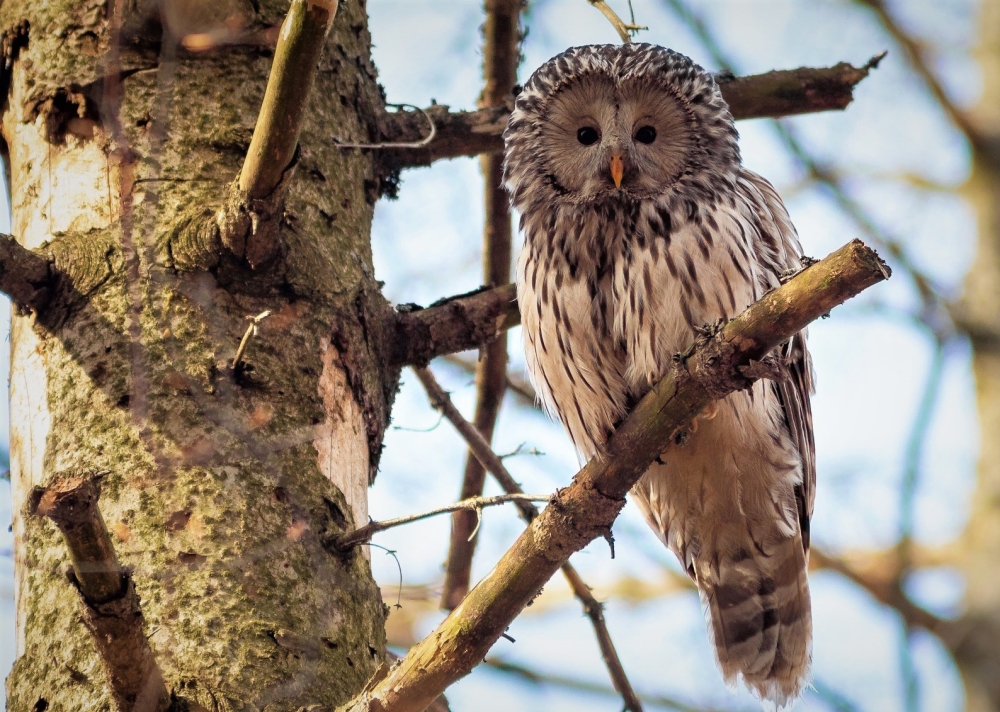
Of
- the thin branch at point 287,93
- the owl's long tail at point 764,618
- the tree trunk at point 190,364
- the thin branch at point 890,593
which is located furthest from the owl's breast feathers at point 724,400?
the thin branch at point 890,593

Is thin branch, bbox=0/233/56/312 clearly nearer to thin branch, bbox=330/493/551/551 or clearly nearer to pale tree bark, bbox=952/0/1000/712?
thin branch, bbox=330/493/551/551

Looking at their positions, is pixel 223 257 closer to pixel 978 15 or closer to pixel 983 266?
pixel 983 266

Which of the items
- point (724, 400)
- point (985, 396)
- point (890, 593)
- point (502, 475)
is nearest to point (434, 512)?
point (502, 475)

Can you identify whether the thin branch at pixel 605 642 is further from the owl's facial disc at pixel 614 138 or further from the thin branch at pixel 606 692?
the owl's facial disc at pixel 614 138

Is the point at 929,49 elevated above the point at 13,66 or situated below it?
above

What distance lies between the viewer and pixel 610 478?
214 centimetres

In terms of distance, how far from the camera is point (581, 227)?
3.08 meters

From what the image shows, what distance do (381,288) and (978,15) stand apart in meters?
7.31

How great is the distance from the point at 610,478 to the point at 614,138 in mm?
1360

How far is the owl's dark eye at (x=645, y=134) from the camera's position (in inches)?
129

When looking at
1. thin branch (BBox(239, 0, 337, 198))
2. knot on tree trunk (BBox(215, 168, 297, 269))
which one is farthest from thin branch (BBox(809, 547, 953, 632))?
thin branch (BBox(239, 0, 337, 198))

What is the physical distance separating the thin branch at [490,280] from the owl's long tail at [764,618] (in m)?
0.82

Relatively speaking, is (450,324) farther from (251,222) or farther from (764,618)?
(764,618)

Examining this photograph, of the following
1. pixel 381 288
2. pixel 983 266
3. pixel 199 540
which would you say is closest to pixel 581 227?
pixel 381 288
